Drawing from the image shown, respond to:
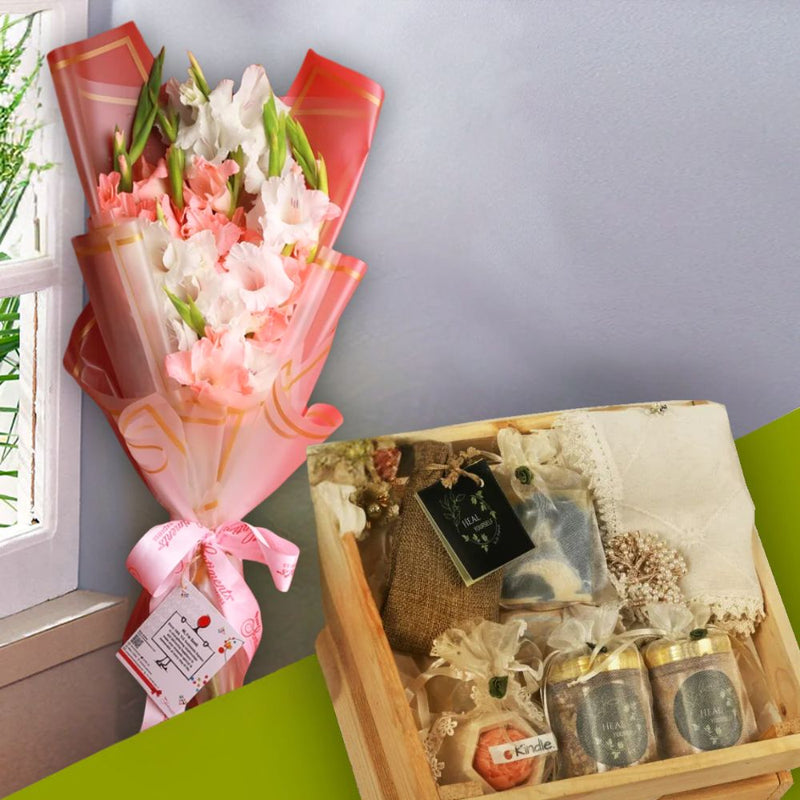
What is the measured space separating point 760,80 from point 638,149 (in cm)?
20

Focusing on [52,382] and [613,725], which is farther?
[52,382]

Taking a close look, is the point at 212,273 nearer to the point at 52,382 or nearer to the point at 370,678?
the point at 52,382

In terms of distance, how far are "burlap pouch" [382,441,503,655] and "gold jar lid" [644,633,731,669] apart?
0.69 ft

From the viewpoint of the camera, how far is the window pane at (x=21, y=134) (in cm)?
130

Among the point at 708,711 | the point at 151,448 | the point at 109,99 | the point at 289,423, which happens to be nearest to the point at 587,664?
the point at 708,711

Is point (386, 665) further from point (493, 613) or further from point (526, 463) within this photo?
point (526, 463)

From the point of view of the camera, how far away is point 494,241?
56.8 inches

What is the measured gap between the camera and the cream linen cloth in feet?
3.90

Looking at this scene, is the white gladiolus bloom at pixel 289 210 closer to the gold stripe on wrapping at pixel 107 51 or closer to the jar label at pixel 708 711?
the gold stripe on wrapping at pixel 107 51

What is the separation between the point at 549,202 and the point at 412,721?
82cm

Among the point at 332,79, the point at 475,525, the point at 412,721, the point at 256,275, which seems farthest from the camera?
the point at 332,79

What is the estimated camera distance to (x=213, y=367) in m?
1.23

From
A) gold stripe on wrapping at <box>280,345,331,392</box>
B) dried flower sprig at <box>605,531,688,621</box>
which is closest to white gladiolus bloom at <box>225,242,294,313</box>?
gold stripe on wrapping at <box>280,345,331,392</box>

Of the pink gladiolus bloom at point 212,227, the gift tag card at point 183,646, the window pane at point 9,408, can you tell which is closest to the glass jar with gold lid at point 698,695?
the gift tag card at point 183,646
